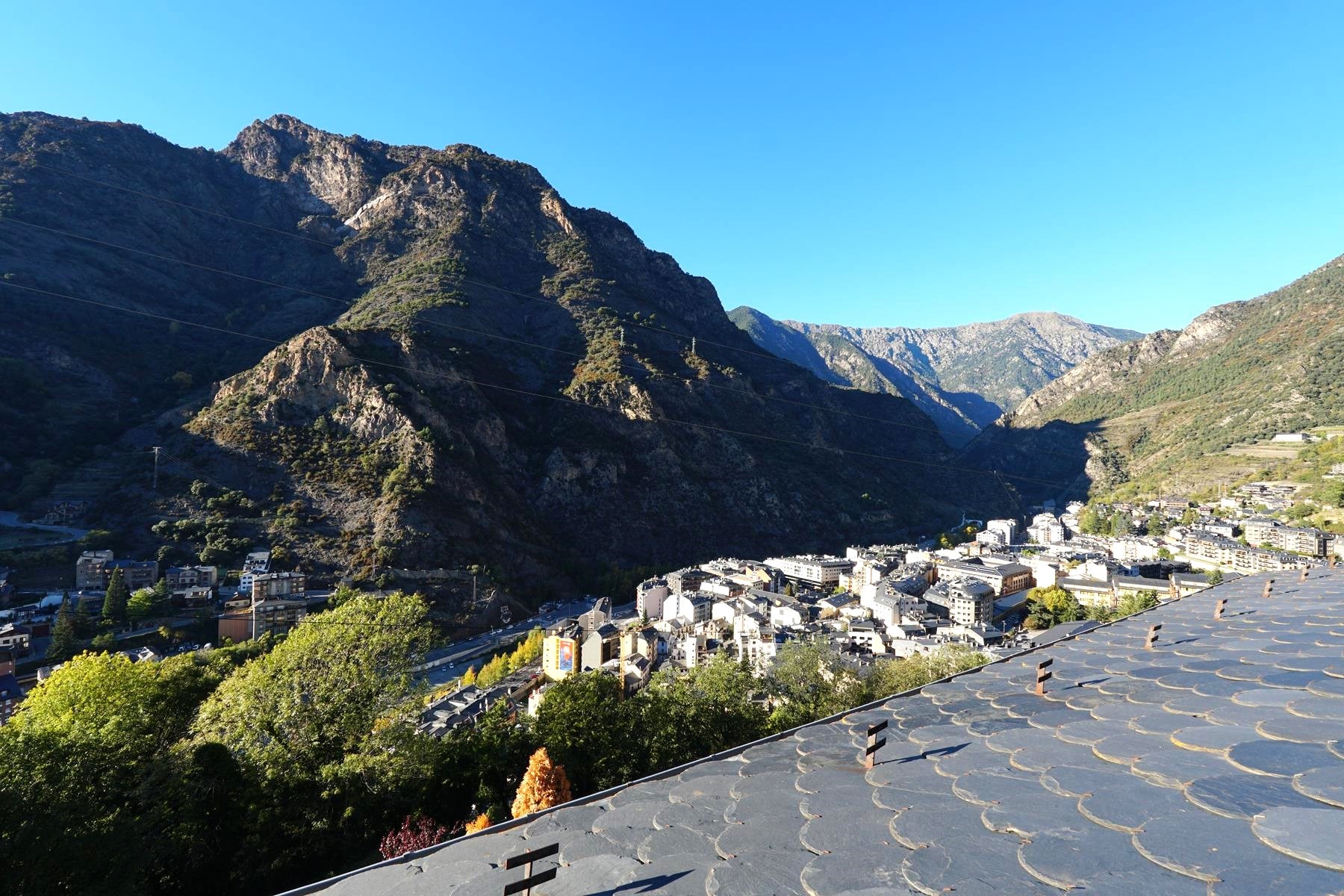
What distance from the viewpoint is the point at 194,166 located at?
93062 millimetres

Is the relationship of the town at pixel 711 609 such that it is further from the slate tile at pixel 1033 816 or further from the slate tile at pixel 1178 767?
the slate tile at pixel 1033 816

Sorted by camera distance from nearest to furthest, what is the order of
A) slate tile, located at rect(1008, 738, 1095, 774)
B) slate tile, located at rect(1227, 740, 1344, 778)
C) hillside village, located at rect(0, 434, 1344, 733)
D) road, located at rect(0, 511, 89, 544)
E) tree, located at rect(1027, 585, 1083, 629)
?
slate tile, located at rect(1227, 740, 1344, 778)
slate tile, located at rect(1008, 738, 1095, 774)
hillside village, located at rect(0, 434, 1344, 733)
tree, located at rect(1027, 585, 1083, 629)
road, located at rect(0, 511, 89, 544)

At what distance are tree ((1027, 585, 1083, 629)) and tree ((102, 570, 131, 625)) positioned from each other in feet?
176

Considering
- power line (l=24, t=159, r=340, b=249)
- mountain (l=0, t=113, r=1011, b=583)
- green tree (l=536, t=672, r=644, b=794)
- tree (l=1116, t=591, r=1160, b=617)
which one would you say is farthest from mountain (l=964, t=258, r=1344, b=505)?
power line (l=24, t=159, r=340, b=249)

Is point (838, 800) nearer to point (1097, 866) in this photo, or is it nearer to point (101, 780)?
point (1097, 866)

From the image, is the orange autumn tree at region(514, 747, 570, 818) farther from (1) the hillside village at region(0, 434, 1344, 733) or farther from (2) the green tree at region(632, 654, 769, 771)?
(1) the hillside village at region(0, 434, 1344, 733)

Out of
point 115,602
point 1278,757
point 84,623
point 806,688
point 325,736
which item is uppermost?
point 1278,757

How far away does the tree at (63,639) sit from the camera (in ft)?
88.4

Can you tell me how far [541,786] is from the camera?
411 inches

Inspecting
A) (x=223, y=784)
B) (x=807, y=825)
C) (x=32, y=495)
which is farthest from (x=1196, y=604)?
(x=32, y=495)

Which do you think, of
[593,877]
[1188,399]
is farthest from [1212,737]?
[1188,399]

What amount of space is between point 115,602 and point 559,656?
24996 mm

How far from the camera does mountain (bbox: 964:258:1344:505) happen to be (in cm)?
7794

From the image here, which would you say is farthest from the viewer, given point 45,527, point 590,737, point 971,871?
point 45,527
